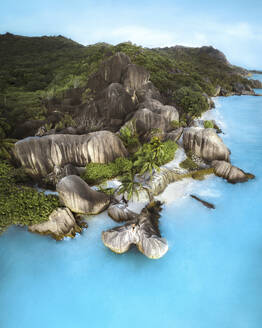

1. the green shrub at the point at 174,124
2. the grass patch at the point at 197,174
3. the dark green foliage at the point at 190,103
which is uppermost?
the dark green foliage at the point at 190,103

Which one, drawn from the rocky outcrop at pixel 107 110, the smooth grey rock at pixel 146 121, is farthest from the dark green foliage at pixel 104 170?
the rocky outcrop at pixel 107 110

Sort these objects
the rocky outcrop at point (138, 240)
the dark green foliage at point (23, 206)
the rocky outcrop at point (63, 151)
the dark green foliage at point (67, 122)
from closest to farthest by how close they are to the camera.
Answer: the rocky outcrop at point (138, 240)
the dark green foliage at point (23, 206)
the rocky outcrop at point (63, 151)
the dark green foliage at point (67, 122)

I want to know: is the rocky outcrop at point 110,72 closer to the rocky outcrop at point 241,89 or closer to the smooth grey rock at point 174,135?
the smooth grey rock at point 174,135

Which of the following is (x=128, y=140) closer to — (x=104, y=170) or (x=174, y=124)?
(x=104, y=170)

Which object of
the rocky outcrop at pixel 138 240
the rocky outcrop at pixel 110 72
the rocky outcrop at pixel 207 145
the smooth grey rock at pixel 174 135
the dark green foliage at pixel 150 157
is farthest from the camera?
the rocky outcrop at pixel 110 72

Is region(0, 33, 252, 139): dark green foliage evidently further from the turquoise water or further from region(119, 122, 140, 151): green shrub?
the turquoise water

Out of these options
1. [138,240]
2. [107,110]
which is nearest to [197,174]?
[138,240]
